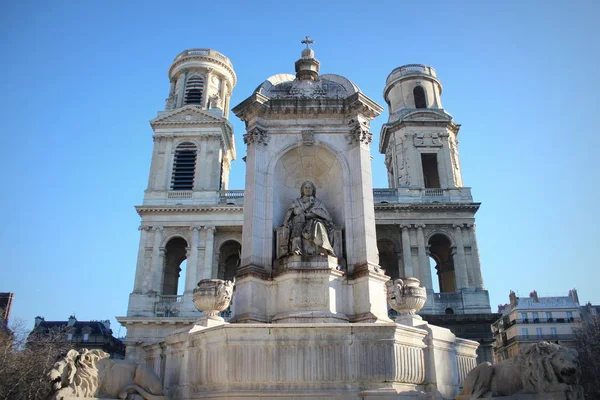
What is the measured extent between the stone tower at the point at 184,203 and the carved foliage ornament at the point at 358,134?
24873 millimetres

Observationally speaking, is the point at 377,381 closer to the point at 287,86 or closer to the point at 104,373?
the point at 104,373

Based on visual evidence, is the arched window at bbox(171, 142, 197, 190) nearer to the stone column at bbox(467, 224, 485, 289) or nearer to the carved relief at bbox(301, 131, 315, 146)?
the stone column at bbox(467, 224, 485, 289)

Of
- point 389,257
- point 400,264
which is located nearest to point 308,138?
point 400,264

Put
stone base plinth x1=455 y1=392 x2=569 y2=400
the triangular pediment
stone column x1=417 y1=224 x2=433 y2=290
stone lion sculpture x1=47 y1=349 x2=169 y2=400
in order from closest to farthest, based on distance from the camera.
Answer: stone base plinth x1=455 y1=392 x2=569 y2=400 < stone lion sculpture x1=47 y1=349 x2=169 y2=400 < stone column x1=417 y1=224 x2=433 y2=290 < the triangular pediment

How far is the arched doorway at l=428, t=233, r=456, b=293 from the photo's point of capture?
3991 centimetres

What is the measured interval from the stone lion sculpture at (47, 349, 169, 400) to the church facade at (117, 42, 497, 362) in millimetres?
2204

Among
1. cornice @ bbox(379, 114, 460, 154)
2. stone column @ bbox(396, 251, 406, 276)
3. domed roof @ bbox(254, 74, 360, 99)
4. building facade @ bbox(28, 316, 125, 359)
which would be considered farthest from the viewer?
building facade @ bbox(28, 316, 125, 359)

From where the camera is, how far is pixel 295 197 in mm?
11734

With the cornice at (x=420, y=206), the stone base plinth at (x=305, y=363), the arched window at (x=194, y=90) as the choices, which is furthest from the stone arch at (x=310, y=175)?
the arched window at (x=194, y=90)

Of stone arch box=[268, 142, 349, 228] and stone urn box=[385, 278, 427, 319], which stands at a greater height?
stone arch box=[268, 142, 349, 228]

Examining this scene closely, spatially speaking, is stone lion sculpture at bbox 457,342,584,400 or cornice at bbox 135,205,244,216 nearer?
stone lion sculpture at bbox 457,342,584,400

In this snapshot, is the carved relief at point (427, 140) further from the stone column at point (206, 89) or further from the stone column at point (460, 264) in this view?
the stone column at point (206, 89)

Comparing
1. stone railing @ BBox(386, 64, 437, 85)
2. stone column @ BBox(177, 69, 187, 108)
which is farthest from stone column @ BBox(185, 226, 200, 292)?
stone railing @ BBox(386, 64, 437, 85)

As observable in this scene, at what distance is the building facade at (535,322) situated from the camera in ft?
180
